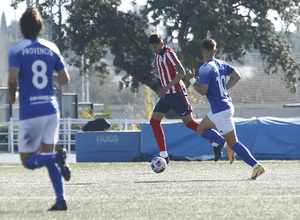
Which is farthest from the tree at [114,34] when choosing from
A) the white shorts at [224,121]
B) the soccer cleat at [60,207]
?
the soccer cleat at [60,207]

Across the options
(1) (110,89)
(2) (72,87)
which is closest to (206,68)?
(2) (72,87)

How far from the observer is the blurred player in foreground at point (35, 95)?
232 inches

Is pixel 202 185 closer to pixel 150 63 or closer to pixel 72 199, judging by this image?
pixel 72 199

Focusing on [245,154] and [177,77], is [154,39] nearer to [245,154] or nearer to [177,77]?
[177,77]

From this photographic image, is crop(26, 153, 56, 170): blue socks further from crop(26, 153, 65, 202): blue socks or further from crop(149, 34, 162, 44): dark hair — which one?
crop(149, 34, 162, 44): dark hair

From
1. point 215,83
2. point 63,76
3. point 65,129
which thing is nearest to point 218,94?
point 215,83

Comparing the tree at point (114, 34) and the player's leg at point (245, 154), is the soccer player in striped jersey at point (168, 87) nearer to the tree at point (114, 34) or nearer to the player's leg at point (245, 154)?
the player's leg at point (245, 154)

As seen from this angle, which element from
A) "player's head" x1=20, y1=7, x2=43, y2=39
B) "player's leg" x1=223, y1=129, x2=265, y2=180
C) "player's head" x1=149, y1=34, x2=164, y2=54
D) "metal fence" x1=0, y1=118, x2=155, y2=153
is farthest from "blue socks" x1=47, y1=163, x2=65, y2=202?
"metal fence" x1=0, y1=118, x2=155, y2=153

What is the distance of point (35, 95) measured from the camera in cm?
591

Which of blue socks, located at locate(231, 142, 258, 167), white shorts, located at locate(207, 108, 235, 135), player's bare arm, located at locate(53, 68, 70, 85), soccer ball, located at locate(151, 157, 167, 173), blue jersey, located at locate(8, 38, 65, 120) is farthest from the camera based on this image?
soccer ball, located at locate(151, 157, 167, 173)

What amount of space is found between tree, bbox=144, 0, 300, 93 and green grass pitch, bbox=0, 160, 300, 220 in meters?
24.9

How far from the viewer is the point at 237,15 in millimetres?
36688

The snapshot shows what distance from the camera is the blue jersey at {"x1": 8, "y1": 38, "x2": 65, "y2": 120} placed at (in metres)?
5.88

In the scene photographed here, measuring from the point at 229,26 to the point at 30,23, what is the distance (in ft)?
98.4
